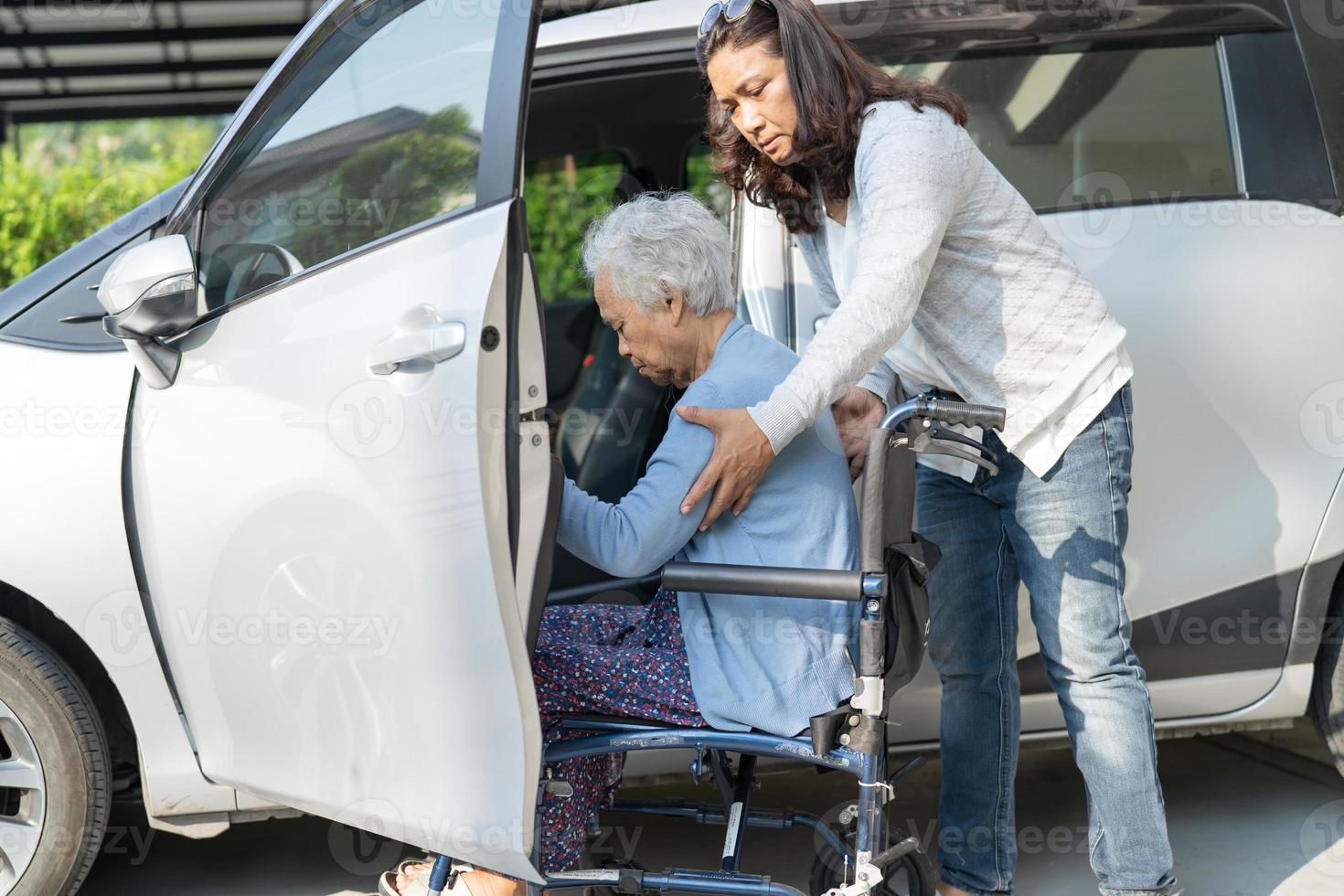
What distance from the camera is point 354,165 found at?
2.11 meters

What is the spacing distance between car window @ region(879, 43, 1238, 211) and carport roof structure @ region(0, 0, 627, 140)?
23.3ft

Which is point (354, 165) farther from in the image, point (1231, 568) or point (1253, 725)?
point (1253, 725)

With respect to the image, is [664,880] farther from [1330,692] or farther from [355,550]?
[1330,692]

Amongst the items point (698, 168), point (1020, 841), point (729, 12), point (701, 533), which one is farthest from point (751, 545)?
point (698, 168)

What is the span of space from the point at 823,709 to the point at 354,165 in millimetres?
1186

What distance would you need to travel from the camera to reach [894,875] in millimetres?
2322

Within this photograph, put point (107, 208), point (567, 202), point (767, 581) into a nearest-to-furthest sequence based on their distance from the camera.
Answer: point (767, 581)
point (567, 202)
point (107, 208)

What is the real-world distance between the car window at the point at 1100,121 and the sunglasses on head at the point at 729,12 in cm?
72

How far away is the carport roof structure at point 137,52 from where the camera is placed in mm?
8273

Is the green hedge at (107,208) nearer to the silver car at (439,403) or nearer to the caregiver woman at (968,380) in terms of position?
the silver car at (439,403)

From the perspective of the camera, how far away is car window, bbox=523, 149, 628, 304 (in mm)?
3848

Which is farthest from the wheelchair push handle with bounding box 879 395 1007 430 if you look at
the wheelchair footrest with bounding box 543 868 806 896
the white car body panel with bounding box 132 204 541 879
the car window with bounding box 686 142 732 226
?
the car window with bounding box 686 142 732 226

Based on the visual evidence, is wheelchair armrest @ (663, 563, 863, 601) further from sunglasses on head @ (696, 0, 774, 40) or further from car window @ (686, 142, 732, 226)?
car window @ (686, 142, 732, 226)

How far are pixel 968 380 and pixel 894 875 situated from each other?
3.07 ft
